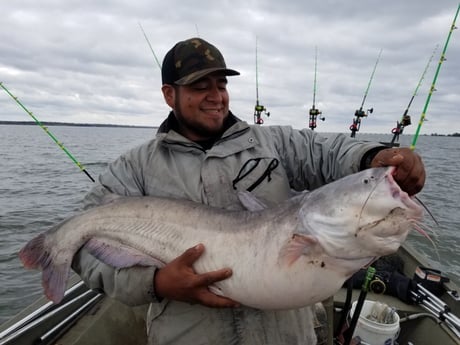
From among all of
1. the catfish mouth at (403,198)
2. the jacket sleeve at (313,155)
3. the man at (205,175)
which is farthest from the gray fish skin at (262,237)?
the jacket sleeve at (313,155)

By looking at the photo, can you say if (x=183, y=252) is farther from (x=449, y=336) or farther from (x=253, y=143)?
(x=449, y=336)

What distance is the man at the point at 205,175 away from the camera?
7.47ft

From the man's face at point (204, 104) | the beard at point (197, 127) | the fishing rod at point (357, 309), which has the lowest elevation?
the fishing rod at point (357, 309)

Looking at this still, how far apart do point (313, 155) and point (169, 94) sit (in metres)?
1.30

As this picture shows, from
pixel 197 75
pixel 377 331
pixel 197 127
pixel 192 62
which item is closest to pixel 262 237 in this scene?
pixel 197 127

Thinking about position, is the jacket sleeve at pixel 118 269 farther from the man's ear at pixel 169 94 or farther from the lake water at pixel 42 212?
the lake water at pixel 42 212

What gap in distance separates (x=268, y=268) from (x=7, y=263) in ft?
29.8

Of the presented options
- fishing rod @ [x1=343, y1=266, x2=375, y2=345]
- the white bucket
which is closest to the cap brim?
fishing rod @ [x1=343, y1=266, x2=375, y2=345]

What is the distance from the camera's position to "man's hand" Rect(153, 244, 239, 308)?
2156mm

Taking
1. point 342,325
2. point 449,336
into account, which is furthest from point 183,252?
point 449,336

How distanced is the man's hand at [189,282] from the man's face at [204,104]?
1018 mm

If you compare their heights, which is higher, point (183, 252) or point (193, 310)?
point (183, 252)

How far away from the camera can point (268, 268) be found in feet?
6.98

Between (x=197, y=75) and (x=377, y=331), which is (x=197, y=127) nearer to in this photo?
(x=197, y=75)
